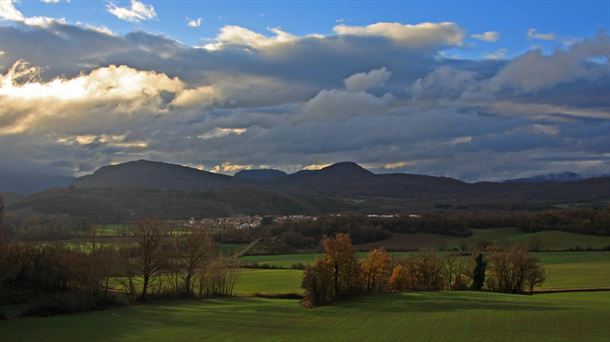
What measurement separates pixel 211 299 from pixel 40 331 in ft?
107

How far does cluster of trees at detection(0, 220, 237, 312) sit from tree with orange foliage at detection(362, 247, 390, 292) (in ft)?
67.5

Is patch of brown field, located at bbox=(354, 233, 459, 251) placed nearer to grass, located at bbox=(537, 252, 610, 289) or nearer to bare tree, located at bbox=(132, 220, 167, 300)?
grass, located at bbox=(537, 252, 610, 289)

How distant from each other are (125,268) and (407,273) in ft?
134

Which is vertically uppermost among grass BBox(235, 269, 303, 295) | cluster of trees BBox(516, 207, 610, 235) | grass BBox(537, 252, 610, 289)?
cluster of trees BBox(516, 207, 610, 235)

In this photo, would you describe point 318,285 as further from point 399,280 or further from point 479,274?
point 479,274

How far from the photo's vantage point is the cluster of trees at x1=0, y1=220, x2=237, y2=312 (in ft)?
283

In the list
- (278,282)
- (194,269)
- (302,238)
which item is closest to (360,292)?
(278,282)

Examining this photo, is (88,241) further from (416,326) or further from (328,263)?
(416,326)

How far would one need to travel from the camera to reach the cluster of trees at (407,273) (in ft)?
271

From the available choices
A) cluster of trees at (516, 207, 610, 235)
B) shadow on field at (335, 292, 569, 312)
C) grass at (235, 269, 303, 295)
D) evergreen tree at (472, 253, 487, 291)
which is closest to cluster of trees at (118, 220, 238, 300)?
grass at (235, 269, 303, 295)

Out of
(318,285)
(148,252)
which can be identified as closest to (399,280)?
(318,285)

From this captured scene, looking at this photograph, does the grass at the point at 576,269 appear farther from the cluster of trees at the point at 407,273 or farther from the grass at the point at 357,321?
the grass at the point at 357,321

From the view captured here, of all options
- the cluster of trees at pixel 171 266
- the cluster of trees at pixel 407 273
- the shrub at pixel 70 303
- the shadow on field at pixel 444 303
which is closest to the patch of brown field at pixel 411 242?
the cluster of trees at pixel 407 273

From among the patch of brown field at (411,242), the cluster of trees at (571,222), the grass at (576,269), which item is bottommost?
the grass at (576,269)
